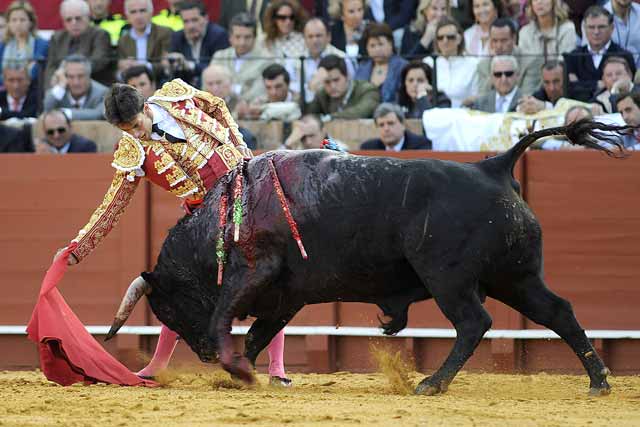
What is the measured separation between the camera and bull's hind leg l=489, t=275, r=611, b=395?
5.91 metres

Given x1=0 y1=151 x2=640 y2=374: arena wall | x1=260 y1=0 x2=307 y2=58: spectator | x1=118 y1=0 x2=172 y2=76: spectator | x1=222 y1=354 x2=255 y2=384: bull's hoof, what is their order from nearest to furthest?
x1=222 y1=354 x2=255 y2=384: bull's hoof, x1=0 y1=151 x2=640 y2=374: arena wall, x1=260 y1=0 x2=307 y2=58: spectator, x1=118 y1=0 x2=172 y2=76: spectator

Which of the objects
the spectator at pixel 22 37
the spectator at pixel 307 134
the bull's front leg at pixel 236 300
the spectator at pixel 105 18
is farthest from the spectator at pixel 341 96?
the bull's front leg at pixel 236 300

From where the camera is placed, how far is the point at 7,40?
10.1 meters

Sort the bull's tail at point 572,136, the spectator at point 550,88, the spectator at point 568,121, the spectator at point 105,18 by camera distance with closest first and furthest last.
A: the bull's tail at point 572,136, the spectator at point 568,121, the spectator at point 550,88, the spectator at point 105,18

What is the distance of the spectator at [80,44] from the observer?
9.54 metres

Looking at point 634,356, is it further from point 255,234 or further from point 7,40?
point 7,40

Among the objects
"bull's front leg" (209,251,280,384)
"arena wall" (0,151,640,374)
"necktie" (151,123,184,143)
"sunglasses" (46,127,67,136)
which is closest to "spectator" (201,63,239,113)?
"sunglasses" (46,127,67,136)

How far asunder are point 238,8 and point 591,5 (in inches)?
105

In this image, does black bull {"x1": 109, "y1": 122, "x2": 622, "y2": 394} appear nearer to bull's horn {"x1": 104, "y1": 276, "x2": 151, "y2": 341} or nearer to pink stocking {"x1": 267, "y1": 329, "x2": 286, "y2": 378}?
bull's horn {"x1": 104, "y1": 276, "x2": 151, "y2": 341}

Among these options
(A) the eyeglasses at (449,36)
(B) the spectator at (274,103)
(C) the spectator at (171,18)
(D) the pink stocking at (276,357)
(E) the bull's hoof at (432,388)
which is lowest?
(D) the pink stocking at (276,357)

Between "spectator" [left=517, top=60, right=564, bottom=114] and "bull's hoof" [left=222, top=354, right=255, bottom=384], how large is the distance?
2991 millimetres

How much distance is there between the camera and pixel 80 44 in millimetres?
9688

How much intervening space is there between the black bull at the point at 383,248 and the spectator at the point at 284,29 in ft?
10.9

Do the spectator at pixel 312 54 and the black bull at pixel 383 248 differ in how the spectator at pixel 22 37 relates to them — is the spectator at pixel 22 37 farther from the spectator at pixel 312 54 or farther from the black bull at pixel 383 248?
the black bull at pixel 383 248
